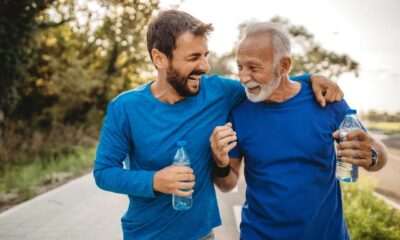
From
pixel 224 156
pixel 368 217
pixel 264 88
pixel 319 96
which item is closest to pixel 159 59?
pixel 264 88

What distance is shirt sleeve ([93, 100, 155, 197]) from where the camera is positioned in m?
2.05

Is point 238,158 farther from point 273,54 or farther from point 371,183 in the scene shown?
point 371,183

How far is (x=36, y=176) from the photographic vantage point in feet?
33.3

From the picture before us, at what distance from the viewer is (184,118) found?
2.35 metres

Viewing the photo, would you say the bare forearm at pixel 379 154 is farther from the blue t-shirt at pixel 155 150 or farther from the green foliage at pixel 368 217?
the green foliage at pixel 368 217

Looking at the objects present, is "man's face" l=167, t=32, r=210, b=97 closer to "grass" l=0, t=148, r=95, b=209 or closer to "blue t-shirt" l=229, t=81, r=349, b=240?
"blue t-shirt" l=229, t=81, r=349, b=240

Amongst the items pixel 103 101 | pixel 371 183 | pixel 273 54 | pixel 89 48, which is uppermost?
pixel 273 54

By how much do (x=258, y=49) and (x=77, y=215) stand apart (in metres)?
5.68

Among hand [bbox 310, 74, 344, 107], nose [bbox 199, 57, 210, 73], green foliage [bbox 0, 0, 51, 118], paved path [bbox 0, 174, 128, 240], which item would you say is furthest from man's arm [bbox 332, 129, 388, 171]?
green foliage [bbox 0, 0, 51, 118]

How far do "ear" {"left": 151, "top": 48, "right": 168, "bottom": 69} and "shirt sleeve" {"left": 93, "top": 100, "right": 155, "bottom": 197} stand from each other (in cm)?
44

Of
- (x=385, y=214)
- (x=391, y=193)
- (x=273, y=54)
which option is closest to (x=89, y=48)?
(x=391, y=193)

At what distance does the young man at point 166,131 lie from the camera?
2199 millimetres

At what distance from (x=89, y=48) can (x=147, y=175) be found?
21.8 metres

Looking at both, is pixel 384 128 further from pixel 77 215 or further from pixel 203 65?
pixel 203 65
